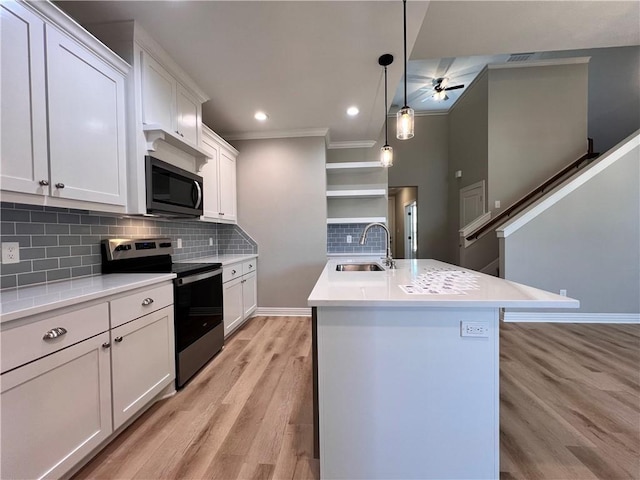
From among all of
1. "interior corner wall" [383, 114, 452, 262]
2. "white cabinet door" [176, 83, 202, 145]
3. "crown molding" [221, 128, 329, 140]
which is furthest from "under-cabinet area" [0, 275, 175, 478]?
"interior corner wall" [383, 114, 452, 262]

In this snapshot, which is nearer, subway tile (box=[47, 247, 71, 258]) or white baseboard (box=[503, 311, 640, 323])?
subway tile (box=[47, 247, 71, 258])

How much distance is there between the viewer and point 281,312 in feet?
12.4

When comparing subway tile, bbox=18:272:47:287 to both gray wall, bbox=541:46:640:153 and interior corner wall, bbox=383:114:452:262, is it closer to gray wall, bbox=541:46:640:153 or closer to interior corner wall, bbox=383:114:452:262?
interior corner wall, bbox=383:114:452:262

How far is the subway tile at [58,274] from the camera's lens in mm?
1603

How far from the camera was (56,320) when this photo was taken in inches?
45.3

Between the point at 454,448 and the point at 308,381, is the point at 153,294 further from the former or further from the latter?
the point at 454,448

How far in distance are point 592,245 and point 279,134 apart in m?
4.22

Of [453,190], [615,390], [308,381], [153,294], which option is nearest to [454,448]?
[308,381]

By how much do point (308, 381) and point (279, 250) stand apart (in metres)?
1.99

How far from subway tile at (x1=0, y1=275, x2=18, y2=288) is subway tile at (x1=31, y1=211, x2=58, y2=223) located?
33 cm

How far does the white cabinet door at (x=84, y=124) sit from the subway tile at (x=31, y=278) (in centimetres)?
51

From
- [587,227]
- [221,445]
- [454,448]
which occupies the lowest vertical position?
[221,445]

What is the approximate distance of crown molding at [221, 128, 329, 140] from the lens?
12.0ft

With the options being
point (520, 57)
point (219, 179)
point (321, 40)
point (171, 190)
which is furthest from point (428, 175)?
point (171, 190)
